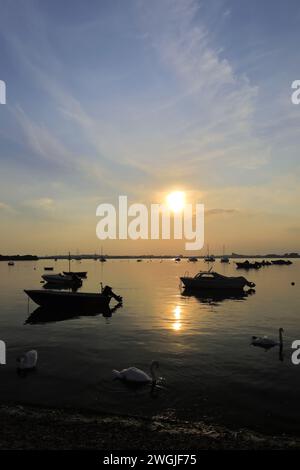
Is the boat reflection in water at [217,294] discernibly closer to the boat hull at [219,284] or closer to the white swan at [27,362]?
the boat hull at [219,284]

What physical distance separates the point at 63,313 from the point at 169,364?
20.4 m

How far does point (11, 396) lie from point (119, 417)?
15.5 ft

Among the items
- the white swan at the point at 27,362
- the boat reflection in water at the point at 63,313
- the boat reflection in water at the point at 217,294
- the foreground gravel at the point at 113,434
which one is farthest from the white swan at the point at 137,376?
the boat reflection in water at the point at 217,294

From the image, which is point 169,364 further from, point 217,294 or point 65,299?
A: point 217,294

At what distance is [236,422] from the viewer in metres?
12.5

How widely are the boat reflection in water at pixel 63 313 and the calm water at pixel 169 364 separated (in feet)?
3.46

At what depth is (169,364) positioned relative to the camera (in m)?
19.5

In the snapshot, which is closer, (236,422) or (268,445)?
(268,445)

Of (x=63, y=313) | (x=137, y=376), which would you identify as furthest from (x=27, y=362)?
(x=63, y=313)

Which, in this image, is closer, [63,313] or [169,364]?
[169,364]
